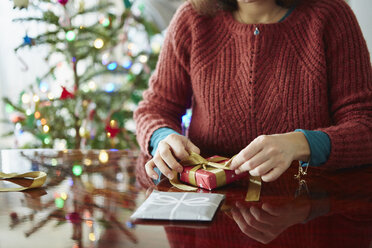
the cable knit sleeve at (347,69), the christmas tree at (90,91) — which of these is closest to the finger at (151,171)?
the cable knit sleeve at (347,69)

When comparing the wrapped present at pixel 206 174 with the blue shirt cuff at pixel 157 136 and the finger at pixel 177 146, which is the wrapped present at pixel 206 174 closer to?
the finger at pixel 177 146

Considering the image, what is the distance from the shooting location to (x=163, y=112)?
1160mm

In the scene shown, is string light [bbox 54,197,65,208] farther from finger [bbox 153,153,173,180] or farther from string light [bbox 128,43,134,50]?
string light [bbox 128,43,134,50]

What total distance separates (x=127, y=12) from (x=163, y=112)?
1.10 metres

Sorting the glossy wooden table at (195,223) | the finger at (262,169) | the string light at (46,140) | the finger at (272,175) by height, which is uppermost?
the finger at (262,169)

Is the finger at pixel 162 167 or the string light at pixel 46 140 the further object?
the string light at pixel 46 140

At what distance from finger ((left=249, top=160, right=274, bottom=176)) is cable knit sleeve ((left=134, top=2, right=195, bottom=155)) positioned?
1.35ft

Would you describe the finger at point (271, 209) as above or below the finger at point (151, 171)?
above

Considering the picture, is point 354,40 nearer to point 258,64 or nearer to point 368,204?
point 258,64

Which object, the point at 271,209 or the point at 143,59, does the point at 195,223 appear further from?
the point at 143,59

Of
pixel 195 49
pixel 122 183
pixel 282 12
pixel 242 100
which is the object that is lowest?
pixel 122 183

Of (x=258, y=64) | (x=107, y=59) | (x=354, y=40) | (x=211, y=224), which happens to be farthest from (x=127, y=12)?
(x=211, y=224)

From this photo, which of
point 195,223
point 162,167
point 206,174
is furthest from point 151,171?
point 195,223

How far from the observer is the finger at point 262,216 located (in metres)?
0.57
